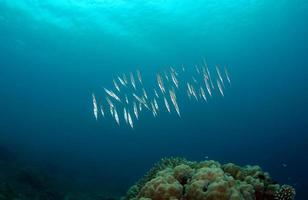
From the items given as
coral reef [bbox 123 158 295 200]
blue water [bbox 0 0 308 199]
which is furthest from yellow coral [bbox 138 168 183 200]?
blue water [bbox 0 0 308 199]

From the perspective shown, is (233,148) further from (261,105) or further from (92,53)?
(92,53)

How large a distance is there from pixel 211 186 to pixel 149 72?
65.4 m

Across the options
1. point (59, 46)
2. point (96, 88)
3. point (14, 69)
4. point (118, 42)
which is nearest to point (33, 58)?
point (59, 46)

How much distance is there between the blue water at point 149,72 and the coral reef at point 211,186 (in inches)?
853

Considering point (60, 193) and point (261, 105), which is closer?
point (60, 193)

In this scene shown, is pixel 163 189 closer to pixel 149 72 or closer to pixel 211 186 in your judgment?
pixel 211 186

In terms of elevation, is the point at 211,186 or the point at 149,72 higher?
the point at 149,72

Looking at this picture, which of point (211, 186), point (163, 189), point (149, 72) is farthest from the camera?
point (149, 72)

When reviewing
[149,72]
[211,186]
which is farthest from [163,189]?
[149,72]

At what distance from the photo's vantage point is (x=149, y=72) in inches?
2766

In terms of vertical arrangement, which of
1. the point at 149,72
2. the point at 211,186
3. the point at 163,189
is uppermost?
the point at 149,72

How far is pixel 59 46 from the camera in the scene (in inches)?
2142

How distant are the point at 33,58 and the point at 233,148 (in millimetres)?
65471

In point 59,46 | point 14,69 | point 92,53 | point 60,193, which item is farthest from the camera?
point 14,69
